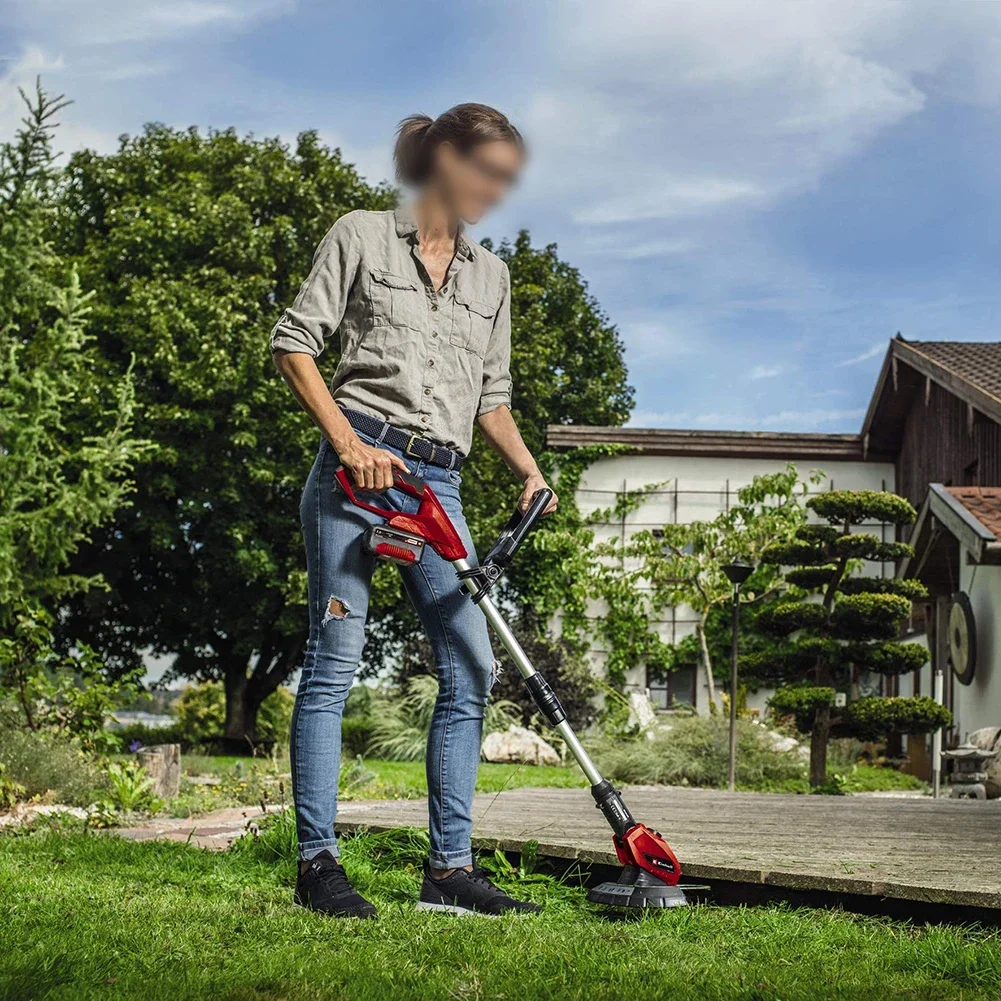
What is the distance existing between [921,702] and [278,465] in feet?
30.9

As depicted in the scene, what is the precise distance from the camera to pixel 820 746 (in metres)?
11.6

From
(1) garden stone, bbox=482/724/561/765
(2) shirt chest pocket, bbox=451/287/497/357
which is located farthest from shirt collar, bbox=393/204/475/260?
(1) garden stone, bbox=482/724/561/765

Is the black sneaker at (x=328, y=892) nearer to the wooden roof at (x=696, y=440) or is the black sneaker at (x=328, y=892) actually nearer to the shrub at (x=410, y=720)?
the shrub at (x=410, y=720)

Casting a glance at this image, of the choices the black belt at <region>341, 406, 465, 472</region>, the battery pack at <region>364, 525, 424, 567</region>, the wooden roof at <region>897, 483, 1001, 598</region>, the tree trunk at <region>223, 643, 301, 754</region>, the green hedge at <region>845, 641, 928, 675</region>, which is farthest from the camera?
the tree trunk at <region>223, 643, 301, 754</region>

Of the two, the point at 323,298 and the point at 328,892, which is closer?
the point at 328,892

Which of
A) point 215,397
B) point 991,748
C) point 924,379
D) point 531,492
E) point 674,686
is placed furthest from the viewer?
point 674,686

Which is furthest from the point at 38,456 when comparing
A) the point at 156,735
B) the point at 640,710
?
the point at 156,735

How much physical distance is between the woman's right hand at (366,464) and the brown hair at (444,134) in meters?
0.80

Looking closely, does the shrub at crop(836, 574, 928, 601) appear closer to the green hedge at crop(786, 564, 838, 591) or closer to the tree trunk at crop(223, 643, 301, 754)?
the green hedge at crop(786, 564, 838, 591)

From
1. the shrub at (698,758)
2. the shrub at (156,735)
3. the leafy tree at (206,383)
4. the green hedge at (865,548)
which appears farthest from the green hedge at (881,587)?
the shrub at (156,735)

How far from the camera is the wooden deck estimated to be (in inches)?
121

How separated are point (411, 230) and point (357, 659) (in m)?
1.11

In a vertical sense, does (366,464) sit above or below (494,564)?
above

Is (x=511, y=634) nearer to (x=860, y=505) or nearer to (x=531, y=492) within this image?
(x=531, y=492)
